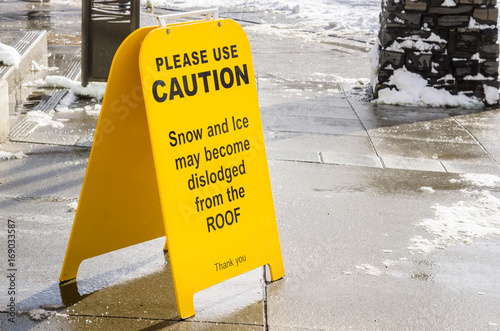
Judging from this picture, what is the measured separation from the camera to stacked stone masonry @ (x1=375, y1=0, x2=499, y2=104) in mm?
8352

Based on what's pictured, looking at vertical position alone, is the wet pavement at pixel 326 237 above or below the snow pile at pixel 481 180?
above

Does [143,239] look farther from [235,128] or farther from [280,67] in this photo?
[280,67]

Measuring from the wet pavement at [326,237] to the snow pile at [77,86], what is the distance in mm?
175

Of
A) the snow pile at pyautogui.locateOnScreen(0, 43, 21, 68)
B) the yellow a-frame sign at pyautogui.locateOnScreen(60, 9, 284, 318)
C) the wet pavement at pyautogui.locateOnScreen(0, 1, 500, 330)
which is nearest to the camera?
the yellow a-frame sign at pyautogui.locateOnScreen(60, 9, 284, 318)

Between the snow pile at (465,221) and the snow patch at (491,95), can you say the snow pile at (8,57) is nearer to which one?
the snow pile at (465,221)

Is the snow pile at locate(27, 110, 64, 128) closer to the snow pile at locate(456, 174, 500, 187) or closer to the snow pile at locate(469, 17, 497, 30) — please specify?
the snow pile at locate(456, 174, 500, 187)

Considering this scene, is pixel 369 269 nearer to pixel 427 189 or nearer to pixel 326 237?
pixel 326 237

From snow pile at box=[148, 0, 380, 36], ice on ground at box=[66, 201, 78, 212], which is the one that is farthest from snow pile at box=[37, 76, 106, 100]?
snow pile at box=[148, 0, 380, 36]

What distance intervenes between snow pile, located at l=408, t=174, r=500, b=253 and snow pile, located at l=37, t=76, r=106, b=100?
426 cm

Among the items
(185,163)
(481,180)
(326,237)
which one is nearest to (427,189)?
(481,180)

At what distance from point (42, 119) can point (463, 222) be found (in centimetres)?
430

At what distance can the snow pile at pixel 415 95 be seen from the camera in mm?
8586

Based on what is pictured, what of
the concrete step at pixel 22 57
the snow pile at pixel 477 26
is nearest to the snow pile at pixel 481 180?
the snow pile at pixel 477 26

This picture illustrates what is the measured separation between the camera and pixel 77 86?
7.96 metres
